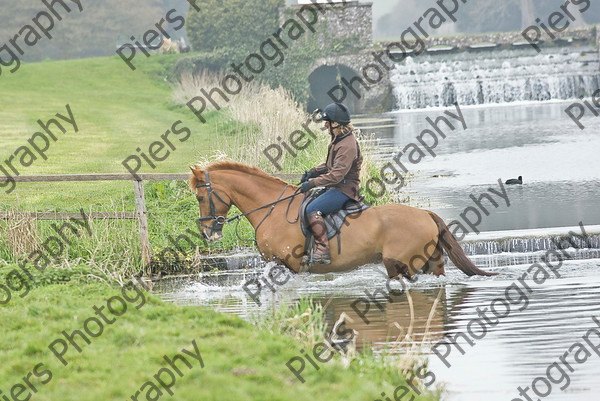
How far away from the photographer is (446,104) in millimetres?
54125

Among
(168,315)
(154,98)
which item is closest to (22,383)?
(168,315)

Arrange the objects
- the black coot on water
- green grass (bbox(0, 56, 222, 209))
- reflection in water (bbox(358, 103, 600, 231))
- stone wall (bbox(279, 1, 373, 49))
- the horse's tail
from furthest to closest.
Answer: stone wall (bbox(279, 1, 373, 49)) < the black coot on water < green grass (bbox(0, 56, 222, 209)) < reflection in water (bbox(358, 103, 600, 231)) < the horse's tail

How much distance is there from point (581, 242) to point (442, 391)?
7.62 metres

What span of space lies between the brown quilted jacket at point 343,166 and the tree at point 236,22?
49.7 meters

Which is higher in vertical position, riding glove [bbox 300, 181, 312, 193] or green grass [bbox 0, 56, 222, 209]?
riding glove [bbox 300, 181, 312, 193]

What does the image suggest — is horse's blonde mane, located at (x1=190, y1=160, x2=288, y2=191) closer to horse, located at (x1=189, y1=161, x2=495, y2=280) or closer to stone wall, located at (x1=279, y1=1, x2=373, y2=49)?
horse, located at (x1=189, y1=161, x2=495, y2=280)

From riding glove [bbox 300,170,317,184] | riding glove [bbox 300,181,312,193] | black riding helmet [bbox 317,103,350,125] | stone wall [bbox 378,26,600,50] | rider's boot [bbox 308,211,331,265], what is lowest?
stone wall [bbox 378,26,600,50]

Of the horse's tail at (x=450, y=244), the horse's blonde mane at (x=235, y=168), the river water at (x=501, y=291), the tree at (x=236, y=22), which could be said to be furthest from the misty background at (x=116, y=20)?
the horse's tail at (x=450, y=244)

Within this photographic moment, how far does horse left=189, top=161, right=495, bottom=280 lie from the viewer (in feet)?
39.1

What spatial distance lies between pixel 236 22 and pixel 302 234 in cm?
A: 5060

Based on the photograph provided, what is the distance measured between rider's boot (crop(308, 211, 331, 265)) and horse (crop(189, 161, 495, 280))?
119 mm

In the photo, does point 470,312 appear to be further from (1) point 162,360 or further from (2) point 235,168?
(1) point 162,360

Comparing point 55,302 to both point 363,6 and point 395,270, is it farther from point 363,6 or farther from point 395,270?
point 363,6

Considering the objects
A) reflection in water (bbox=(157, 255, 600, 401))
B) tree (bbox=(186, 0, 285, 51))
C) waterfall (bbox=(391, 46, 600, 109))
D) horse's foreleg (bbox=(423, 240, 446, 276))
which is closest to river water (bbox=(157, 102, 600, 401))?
reflection in water (bbox=(157, 255, 600, 401))
